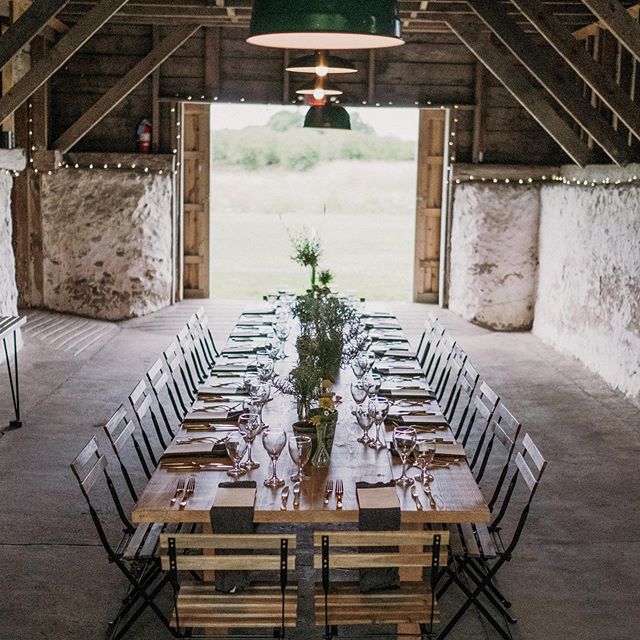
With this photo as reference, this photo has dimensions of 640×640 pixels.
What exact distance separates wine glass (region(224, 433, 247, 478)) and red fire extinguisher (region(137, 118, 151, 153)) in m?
9.40

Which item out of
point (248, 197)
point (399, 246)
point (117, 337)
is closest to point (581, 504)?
point (117, 337)

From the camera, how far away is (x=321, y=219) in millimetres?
22625

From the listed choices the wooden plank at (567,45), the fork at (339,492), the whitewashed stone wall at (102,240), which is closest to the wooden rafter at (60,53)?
the whitewashed stone wall at (102,240)

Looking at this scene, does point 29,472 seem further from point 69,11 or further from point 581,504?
point 69,11

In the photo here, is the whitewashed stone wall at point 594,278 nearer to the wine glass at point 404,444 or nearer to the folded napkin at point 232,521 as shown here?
the wine glass at point 404,444

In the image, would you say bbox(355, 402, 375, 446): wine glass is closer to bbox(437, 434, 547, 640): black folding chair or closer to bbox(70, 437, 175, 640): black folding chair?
bbox(437, 434, 547, 640): black folding chair

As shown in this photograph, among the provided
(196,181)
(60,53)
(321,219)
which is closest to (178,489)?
(60,53)

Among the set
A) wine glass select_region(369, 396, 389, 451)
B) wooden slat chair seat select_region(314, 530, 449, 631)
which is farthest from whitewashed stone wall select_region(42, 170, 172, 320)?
wooden slat chair seat select_region(314, 530, 449, 631)

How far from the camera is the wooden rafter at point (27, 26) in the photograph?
8.84 meters

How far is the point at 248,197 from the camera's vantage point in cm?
2359

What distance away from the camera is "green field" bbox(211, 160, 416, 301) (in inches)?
787

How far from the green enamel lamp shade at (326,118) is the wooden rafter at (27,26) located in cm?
276

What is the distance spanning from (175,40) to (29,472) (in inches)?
279

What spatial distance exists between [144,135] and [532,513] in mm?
8787
